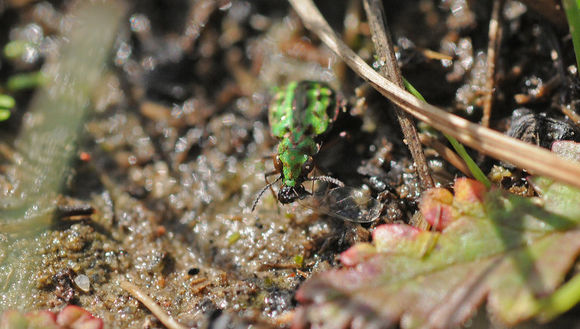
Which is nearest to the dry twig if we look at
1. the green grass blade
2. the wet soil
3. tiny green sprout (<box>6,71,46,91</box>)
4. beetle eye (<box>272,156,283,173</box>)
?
the wet soil

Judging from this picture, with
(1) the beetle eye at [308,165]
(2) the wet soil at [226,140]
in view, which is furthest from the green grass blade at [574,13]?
(1) the beetle eye at [308,165]

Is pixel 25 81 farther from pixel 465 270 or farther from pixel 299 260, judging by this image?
pixel 465 270

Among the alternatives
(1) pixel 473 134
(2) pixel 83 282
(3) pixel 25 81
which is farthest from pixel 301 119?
(3) pixel 25 81

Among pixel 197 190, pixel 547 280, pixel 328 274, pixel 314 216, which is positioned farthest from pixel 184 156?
pixel 547 280

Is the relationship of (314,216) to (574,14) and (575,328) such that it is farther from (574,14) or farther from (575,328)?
(574,14)

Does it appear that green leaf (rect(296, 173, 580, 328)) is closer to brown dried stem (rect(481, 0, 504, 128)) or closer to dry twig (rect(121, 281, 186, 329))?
dry twig (rect(121, 281, 186, 329))

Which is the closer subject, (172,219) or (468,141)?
(468,141)
